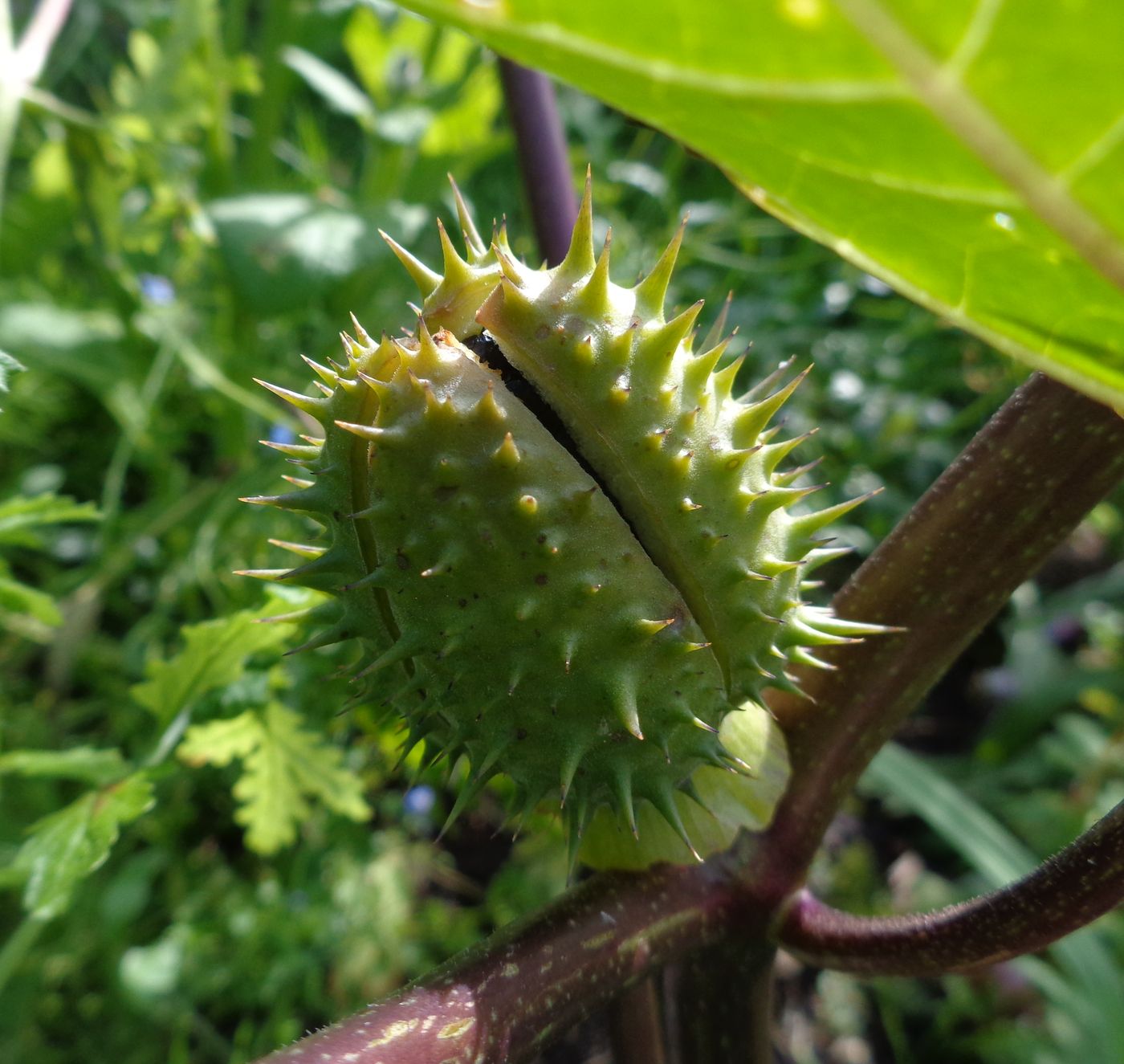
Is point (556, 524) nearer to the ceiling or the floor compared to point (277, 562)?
nearer to the ceiling

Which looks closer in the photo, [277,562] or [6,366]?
[6,366]

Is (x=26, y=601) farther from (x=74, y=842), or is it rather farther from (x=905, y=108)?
(x=905, y=108)

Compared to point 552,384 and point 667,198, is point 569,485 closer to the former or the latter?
point 552,384

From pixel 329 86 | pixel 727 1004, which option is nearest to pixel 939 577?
pixel 727 1004

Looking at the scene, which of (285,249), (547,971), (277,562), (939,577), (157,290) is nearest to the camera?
(547,971)

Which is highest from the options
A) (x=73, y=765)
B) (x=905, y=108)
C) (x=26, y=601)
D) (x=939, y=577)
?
(x=905, y=108)


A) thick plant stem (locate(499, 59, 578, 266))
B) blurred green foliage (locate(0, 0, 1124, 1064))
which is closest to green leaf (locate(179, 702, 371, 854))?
blurred green foliage (locate(0, 0, 1124, 1064))

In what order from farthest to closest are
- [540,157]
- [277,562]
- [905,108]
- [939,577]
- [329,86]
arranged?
[329,86], [277,562], [540,157], [939,577], [905,108]

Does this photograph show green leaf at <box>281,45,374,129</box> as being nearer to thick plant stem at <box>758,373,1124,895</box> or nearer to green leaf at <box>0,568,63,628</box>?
green leaf at <box>0,568,63,628</box>
